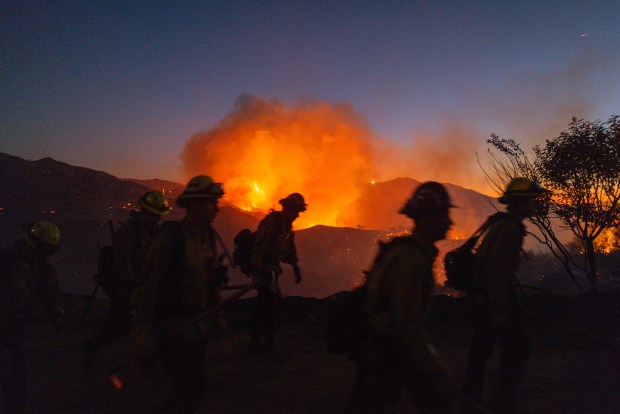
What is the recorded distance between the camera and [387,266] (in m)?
2.40

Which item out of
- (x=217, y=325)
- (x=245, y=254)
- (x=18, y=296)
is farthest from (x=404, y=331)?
(x=245, y=254)

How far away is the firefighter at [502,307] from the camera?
3639 millimetres

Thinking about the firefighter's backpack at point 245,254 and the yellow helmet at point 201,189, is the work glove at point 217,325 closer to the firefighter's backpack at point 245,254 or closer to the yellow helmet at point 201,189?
the yellow helmet at point 201,189

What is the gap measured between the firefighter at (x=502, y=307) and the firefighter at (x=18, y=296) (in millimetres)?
3579

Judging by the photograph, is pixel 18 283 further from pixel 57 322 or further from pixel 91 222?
pixel 91 222

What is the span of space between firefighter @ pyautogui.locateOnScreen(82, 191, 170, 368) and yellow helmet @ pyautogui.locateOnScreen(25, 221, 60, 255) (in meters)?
1.14

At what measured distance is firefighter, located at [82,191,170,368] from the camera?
5250 mm

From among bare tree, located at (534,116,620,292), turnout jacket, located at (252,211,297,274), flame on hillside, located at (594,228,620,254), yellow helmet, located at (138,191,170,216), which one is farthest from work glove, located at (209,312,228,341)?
flame on hillside, located at (594,228,620,254)

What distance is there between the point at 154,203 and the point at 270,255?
1620 mm

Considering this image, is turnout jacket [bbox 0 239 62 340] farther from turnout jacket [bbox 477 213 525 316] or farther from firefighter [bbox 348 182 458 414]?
turnout jacket [bbox 477 213 525 316]

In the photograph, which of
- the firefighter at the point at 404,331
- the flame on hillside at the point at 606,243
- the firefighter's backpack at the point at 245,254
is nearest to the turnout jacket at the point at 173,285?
the firefighter at the point at 404,331

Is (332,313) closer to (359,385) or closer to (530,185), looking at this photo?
(359,385)

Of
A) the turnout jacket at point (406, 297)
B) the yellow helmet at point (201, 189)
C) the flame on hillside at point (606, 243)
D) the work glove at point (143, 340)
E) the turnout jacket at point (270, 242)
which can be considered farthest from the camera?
the flame on hillside at point (606, 243)

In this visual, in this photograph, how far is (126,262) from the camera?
5219mm
